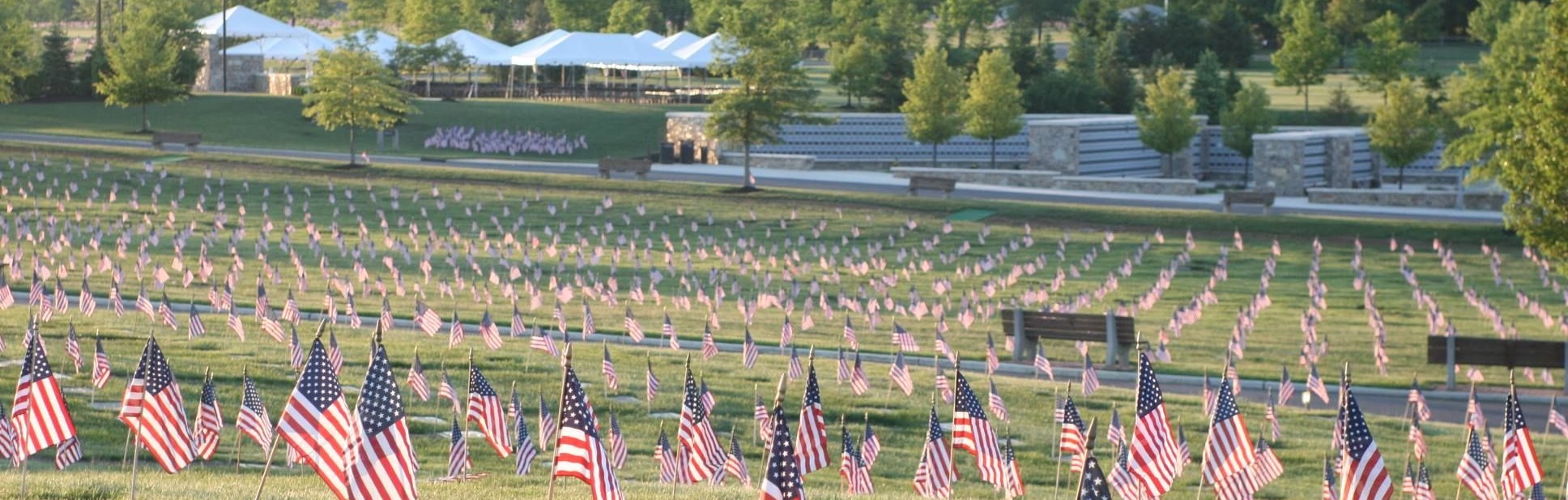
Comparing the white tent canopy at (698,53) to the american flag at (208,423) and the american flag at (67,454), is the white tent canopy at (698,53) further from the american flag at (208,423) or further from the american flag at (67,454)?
the american flag at (67,454)

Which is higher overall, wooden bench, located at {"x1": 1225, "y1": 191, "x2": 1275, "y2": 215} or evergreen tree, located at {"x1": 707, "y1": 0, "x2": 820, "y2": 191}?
evergreen tree, located at {"x1": 707, "y1": 0, "x2": 820, "y2": 191}

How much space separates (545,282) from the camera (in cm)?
4088

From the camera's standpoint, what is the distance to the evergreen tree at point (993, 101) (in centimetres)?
6925

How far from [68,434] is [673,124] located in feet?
185

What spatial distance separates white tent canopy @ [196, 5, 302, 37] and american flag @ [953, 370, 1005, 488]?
247 ft

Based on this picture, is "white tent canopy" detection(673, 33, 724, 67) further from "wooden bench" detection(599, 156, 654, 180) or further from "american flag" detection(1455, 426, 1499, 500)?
"american flag" detection(1455, 426, 1499, 500)

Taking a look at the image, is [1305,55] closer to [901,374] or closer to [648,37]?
[648,37]

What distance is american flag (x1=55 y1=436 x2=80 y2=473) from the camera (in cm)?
1739

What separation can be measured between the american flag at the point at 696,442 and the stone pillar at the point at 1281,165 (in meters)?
47.0

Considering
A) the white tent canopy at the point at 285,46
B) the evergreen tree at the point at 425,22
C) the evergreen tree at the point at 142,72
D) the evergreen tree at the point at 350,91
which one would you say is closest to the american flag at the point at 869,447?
the evergreen tree at the point at 350,91

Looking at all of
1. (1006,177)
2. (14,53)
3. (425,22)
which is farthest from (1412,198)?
(14,53)

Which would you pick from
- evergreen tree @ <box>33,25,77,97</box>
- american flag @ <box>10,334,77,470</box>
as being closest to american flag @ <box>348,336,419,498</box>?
american flag @ <box>10,334,77,470</box>

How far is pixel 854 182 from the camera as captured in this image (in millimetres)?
61031

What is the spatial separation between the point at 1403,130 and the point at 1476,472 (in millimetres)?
47035
